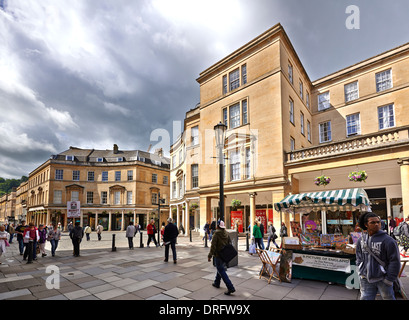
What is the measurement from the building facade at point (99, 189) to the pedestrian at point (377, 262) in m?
41.0

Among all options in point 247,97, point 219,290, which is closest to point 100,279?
point 219,290

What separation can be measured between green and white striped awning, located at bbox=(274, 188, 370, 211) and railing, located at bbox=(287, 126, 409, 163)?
637 cm

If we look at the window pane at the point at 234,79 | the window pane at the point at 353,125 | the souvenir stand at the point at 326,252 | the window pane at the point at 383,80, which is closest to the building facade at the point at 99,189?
the window pane at the point at 234,79

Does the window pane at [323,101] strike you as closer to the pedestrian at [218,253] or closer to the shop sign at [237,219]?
the shop sign at [237,219]

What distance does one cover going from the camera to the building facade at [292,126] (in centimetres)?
Answer: 1534

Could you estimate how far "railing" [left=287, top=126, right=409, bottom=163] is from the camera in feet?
42.6

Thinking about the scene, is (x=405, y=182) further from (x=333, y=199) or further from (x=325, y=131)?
(x=325, y=131)

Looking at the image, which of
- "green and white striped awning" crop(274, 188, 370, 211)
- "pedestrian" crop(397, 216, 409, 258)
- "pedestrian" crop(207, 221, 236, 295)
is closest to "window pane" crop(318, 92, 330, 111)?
"pedestrian" crop(397, 216, 409, 258)

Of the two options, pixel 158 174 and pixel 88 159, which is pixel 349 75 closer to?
pixel 158 174

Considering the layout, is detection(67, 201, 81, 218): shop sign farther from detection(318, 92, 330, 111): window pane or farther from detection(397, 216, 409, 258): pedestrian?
detection(318, 92, 330, 111): window pane

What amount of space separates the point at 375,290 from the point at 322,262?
3075mm

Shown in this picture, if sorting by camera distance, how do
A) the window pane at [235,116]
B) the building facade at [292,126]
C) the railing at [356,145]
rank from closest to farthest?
1. the railing at [356,145]
2. the building facade at [292,126]
3. the window pane at [235,116]

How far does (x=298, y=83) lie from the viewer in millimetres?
21250

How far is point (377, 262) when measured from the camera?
11.7 ft
